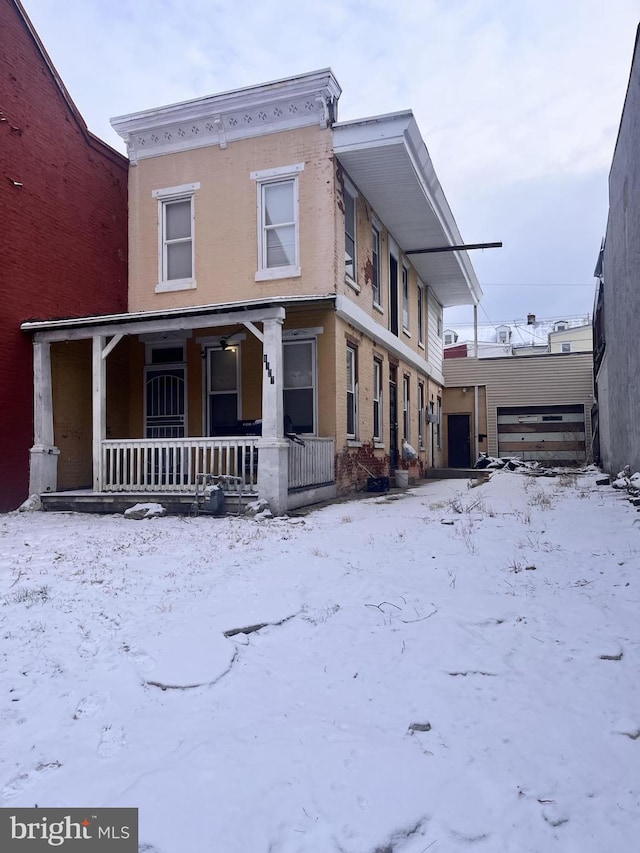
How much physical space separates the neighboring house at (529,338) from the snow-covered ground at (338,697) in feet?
113

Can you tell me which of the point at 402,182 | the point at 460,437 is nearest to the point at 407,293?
the point at 402,182

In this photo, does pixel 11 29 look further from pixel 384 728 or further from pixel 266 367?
pixel 384 728

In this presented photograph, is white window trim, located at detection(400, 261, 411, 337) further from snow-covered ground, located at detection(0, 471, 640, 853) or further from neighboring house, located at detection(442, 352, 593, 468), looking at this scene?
snow-covered ground, located at detection(0, 471, 640, 853)

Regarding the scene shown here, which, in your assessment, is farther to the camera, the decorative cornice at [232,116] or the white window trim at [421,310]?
the white window trim at [421,310]

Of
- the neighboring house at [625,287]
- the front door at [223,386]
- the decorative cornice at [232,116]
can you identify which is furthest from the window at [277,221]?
the neighboring house at [625,287]

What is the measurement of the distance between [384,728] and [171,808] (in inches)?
38.1

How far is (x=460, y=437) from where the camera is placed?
24.2 meters

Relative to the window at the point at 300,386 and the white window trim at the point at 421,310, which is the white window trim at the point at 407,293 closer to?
the white window trim at the point at 421,310

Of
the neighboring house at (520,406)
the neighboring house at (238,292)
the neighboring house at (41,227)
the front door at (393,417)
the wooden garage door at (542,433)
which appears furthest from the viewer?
the neighboring house at (520,406)

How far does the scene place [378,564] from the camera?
17.7 feet

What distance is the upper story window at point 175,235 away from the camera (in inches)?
485

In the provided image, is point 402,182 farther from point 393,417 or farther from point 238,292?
point 393,417

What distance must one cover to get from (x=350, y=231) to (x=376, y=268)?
195cm

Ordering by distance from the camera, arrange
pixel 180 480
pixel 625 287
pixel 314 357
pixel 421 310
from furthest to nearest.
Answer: pixel 421 310
pixel 314 357
pixel 180 480
pixel 625 287
